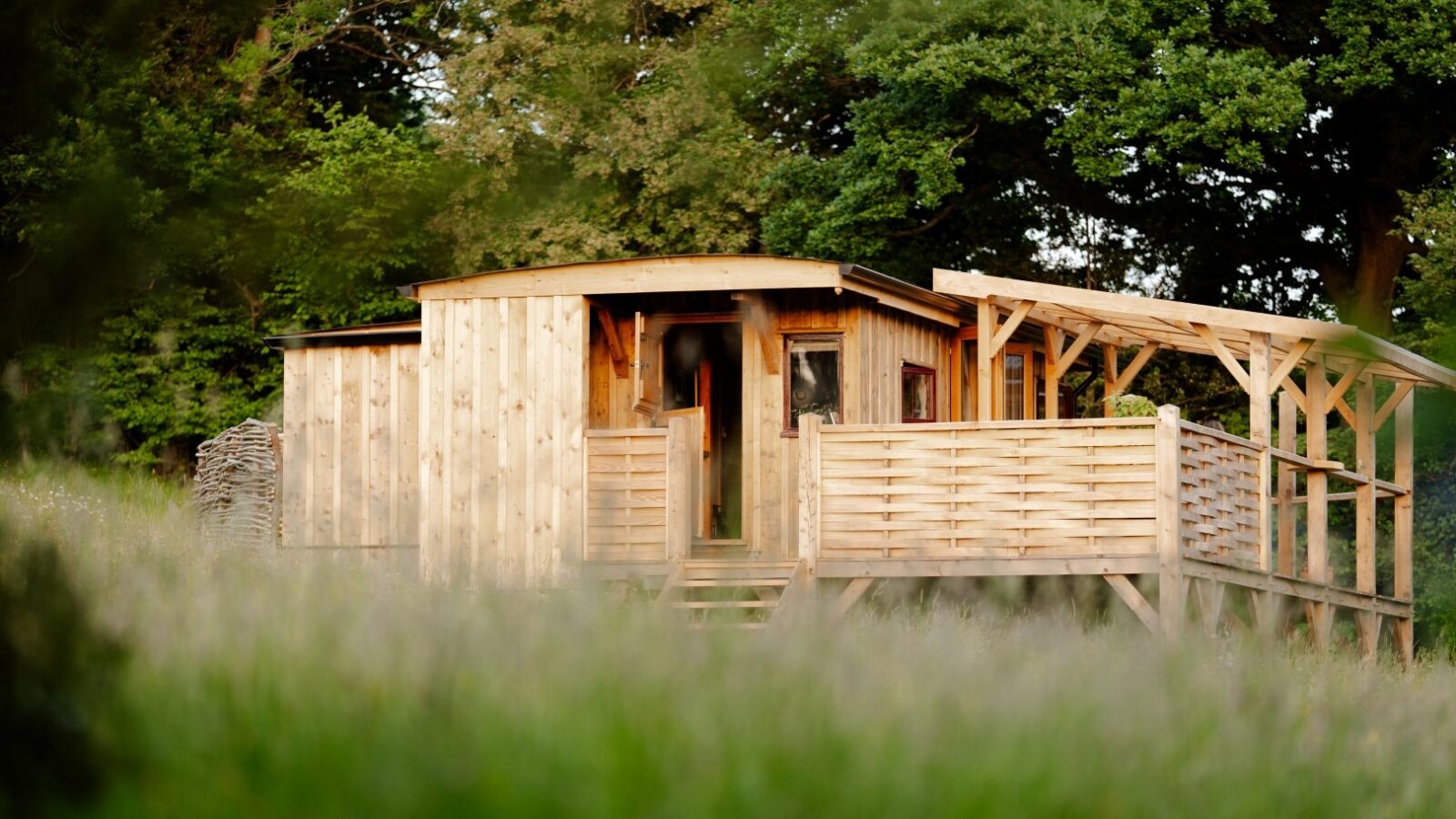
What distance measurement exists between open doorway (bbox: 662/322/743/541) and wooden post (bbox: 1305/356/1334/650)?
17.7ft

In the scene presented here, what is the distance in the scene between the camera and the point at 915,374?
18109 millimetres

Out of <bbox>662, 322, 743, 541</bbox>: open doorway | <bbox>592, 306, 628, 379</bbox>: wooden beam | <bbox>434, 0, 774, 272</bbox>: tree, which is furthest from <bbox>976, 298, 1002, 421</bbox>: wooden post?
<bbox>434, 0, 774, 272</bbox>: tree

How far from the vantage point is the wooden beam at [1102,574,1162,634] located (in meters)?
13.5

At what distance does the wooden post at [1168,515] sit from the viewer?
44.5 ft

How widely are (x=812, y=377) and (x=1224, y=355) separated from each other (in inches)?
154

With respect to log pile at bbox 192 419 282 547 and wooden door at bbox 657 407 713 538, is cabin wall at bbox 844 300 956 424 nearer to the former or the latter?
wooden door at bbox 657 407 713 538

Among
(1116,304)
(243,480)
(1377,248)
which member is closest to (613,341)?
(1116,304)

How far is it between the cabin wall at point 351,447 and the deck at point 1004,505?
275cm

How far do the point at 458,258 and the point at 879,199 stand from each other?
6.49 meters

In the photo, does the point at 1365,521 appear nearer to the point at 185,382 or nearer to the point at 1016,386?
the point at 1016,386

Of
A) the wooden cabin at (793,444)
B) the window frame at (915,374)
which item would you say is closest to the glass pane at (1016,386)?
the wooden cabin at (793,444)

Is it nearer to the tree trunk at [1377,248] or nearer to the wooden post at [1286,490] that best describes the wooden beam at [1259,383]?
the wooden post at [1286,490]

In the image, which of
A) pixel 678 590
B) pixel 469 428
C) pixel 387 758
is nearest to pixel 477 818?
pixel 387 758

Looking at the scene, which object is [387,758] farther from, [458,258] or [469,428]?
[458,258]
